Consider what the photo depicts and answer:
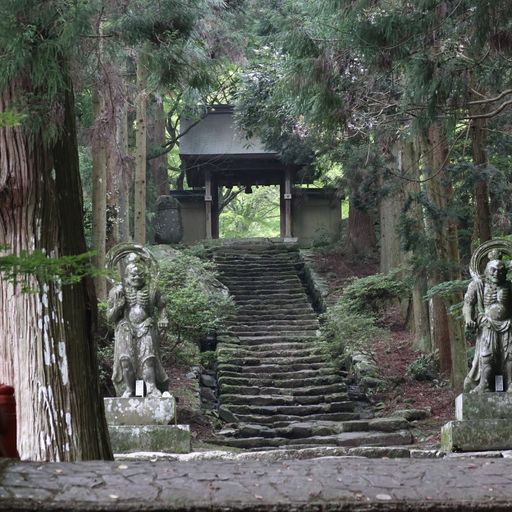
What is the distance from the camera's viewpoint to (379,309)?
71.7 feet

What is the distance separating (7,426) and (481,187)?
1116cm

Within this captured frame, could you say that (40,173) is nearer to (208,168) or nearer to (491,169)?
(491,169)

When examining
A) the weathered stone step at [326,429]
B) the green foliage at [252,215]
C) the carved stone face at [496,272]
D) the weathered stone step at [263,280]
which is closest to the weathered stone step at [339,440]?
the weathered stone step at [326,429]

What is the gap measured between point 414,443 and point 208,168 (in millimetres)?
18322

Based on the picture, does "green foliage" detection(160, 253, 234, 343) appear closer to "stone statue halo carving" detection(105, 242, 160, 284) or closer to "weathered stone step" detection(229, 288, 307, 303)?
"weathered stone step" detection(229, 288, 307, 303)

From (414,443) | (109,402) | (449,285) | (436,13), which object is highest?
(436,13)

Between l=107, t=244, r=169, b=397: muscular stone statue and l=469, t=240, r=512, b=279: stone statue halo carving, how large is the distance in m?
3.36

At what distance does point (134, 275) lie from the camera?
35.4ft

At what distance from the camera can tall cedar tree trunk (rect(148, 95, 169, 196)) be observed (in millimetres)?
28547

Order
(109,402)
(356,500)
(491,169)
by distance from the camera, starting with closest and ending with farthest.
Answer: (356,500) < (109,402) < (491,169)

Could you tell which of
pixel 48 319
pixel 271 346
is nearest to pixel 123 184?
pixel 271 346

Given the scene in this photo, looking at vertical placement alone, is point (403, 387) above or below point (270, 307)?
below

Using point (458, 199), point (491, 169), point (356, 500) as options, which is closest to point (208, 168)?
point (458, 199)

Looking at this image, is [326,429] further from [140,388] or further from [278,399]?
[140,388]
